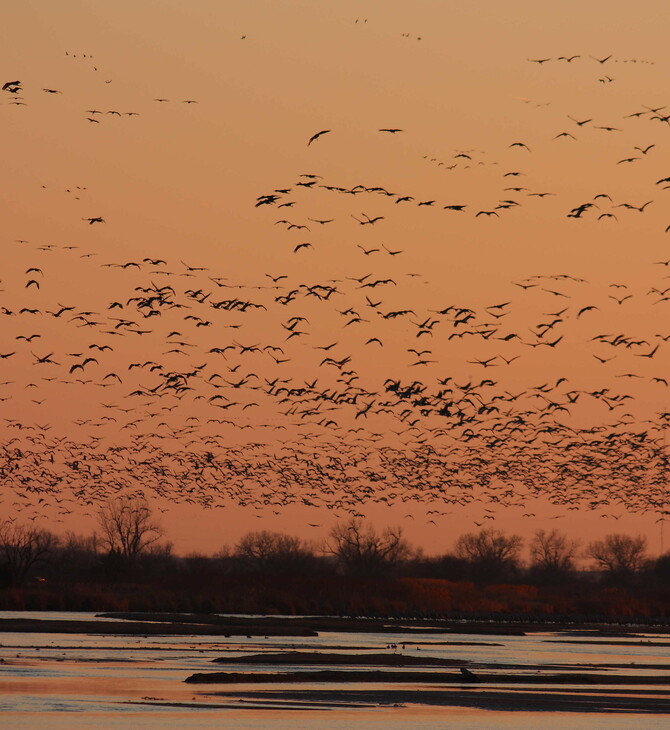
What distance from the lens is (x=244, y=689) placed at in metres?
42.8

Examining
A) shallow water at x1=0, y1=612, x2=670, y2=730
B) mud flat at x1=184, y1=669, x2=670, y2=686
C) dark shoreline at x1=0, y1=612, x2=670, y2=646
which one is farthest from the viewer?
dark shoreline at x1=0, y1=612, x2=670, y2=646

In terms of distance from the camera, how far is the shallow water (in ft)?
116

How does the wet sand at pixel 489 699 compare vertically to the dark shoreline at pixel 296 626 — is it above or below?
below

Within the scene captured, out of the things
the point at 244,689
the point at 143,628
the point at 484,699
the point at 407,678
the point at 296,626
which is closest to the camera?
the point at 484,699

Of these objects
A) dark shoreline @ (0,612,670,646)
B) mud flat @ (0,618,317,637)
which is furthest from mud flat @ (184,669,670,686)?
mud flat @ (0,618,317,637)

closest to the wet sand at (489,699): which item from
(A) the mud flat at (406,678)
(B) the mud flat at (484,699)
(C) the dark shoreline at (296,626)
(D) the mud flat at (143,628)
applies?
(B) the mud flat at (484,699)

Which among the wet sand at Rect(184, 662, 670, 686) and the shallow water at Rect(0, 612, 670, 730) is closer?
the shallow water at Rect(0, 612, 670, 730)

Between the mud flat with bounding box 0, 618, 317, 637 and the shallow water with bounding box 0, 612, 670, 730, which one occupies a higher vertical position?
the mud flat with bounding box 0, 618, 317, 637

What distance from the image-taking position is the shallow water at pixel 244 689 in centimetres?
3547

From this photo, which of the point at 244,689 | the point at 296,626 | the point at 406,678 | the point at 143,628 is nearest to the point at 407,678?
the point at 406,678

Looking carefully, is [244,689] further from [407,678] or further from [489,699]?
[489,699]

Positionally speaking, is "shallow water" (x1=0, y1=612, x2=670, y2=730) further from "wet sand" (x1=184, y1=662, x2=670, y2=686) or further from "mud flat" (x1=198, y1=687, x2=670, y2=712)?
"wet sand" (x1=184, y1=662, x2=670, y2=686)

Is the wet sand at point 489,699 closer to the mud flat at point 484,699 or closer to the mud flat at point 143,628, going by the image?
the mud flat at point 484,699

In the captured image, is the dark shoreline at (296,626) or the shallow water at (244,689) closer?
the shallow water at (244,689)
